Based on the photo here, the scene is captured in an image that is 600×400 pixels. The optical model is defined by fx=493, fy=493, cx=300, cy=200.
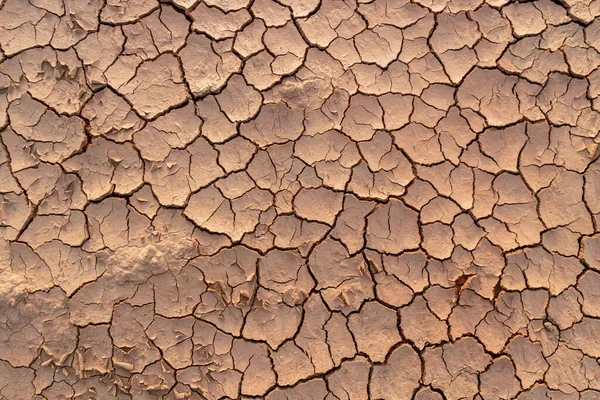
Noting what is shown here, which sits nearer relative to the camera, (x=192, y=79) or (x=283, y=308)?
(x=283, y=308)

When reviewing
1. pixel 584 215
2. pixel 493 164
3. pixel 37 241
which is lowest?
pixel 37 241

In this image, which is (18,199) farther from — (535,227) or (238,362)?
(535,227)

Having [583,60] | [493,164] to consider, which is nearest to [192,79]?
[493,164]

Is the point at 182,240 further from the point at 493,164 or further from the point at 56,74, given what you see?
the point at 493,164

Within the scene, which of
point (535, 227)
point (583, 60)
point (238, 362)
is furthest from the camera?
point (583, 60)

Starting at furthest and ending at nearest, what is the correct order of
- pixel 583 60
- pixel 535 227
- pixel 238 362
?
1. pixel 583 60
2. pixel 535 227
3. pixel 238 362

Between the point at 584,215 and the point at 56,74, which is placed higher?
the point at 584,215
